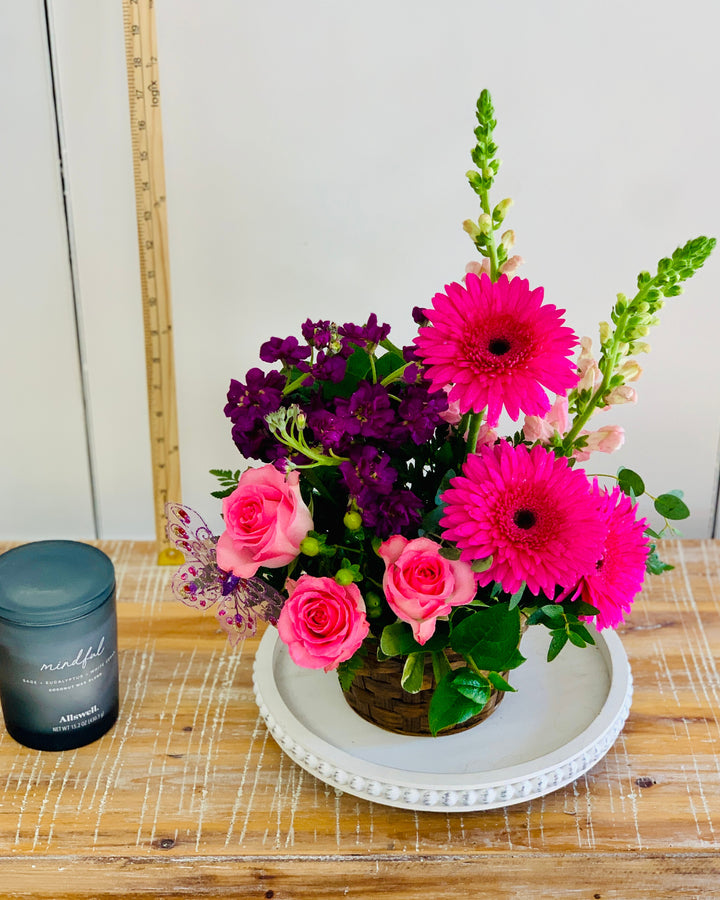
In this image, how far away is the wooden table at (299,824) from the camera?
670mm

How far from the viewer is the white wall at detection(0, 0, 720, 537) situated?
0.96 metres

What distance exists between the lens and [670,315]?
3.54 feet

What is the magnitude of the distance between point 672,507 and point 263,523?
0.35 m

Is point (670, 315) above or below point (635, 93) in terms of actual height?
below

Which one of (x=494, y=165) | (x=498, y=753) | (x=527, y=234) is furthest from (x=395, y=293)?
(x=498, y=753)

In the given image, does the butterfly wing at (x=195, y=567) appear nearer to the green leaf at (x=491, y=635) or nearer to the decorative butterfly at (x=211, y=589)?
the decorative butterfly at (x=211, y=589)

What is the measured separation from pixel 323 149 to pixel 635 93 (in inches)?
14.1

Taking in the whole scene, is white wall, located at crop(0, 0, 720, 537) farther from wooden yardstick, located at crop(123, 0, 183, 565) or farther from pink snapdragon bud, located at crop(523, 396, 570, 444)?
pink snapdragon bud, located at crop(523, 396, 570, 444)

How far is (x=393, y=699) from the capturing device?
2.42 ft

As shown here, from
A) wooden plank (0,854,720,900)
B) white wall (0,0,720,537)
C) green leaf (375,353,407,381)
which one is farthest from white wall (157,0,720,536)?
wooden plank (0,854,720,900)

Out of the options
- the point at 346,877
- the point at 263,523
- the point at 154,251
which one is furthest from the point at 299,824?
the point at 154,251

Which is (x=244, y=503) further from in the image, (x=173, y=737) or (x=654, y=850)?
(x=654, y=850)

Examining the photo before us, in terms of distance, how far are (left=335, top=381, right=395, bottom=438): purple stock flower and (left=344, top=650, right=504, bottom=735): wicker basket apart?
20 cm

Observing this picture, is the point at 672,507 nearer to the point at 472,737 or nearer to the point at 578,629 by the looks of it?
the point at 578,629
